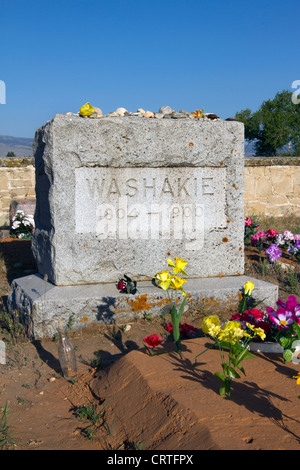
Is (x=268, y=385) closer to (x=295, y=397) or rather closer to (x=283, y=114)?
(x=295, y=397)

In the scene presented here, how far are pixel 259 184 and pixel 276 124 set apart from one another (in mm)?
10313

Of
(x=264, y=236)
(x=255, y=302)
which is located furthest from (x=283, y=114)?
(x=255, y=302)

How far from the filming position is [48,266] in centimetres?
386

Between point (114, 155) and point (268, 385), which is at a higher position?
point (114, 155)

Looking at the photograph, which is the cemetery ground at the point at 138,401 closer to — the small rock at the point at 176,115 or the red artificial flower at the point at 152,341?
the red artificial flower at the point at 152,341

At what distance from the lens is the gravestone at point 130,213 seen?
11.7 feet

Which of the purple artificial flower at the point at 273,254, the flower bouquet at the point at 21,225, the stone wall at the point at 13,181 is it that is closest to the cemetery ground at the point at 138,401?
the purple artificial flower at the point at 273,254

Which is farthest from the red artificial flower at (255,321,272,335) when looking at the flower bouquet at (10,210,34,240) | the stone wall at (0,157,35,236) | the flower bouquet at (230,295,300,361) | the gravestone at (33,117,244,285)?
the stone wall at (0,157,35,236)

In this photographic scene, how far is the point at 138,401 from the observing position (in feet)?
7.66

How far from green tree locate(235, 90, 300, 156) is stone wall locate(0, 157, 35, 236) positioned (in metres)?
12.6

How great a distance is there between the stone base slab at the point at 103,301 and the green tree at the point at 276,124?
15572 mm

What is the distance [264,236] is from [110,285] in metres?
3.04

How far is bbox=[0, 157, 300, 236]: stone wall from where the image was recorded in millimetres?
8852

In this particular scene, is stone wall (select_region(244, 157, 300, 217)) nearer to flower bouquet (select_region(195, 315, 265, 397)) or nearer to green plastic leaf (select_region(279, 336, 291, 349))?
green plastic leaf (select_region(279, 336, 291, 349))
